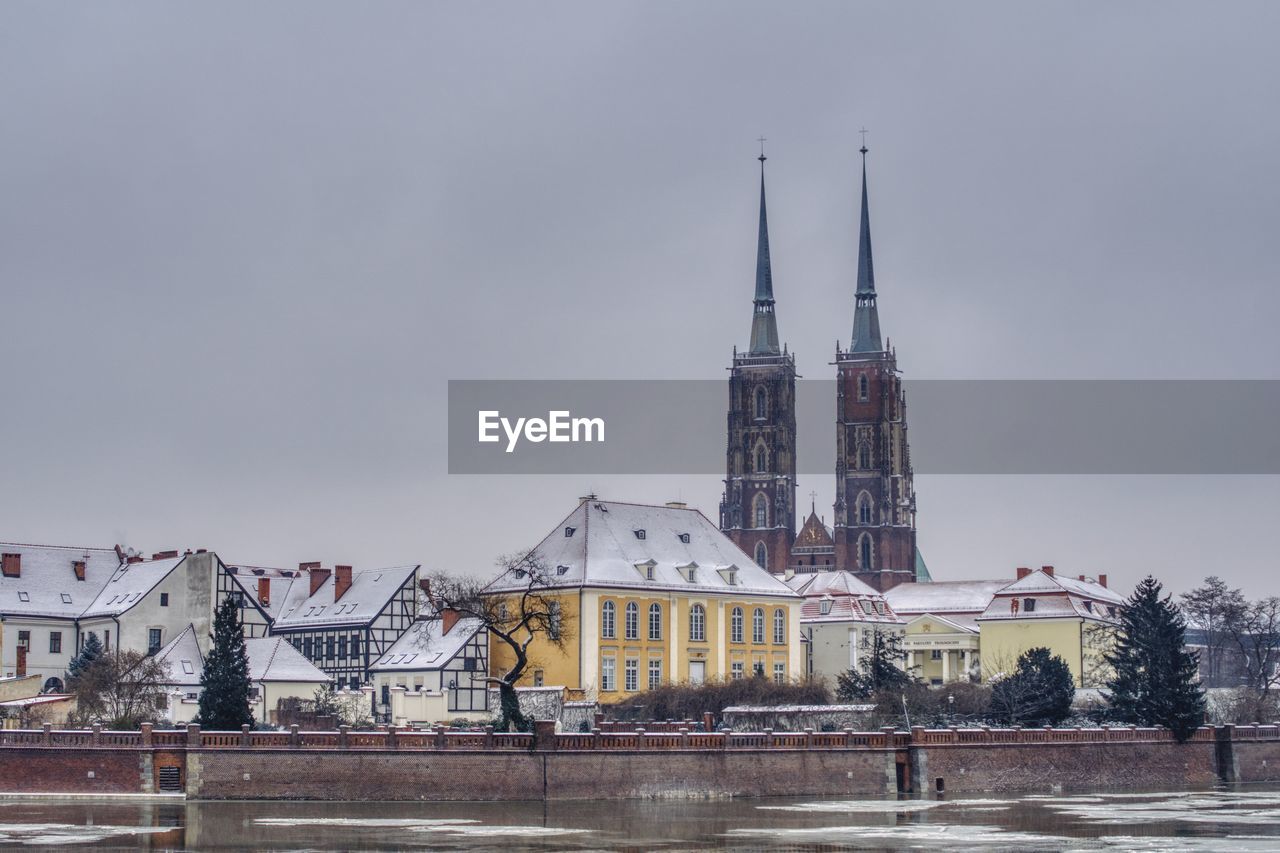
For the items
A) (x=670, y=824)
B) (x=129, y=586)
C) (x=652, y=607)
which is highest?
(x=129, y=586)

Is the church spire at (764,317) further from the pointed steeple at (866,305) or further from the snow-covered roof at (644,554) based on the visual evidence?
the snow-covered roof at (644,554)

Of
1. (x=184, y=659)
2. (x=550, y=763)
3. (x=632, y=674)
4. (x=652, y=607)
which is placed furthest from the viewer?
(x=652, y=607)

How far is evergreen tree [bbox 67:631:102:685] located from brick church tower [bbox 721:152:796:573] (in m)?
69.5

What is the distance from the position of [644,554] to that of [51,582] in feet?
95.5

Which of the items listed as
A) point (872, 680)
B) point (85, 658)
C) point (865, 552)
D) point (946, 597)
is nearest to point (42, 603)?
point (85, 658)

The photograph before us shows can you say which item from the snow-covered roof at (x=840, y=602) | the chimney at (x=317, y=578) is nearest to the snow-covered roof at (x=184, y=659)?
the chimney at (x=317, y=578)

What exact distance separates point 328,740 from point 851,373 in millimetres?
96038

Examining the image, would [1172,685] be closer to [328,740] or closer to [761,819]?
[761,819]

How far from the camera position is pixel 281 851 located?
153ft

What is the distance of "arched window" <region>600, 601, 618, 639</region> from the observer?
95.4 meters

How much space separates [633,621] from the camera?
96.8m

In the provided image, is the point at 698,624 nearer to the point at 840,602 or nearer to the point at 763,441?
the point at 840,602

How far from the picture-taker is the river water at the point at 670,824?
4897cm

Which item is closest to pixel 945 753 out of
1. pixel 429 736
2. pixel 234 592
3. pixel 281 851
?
pixel 429 736
